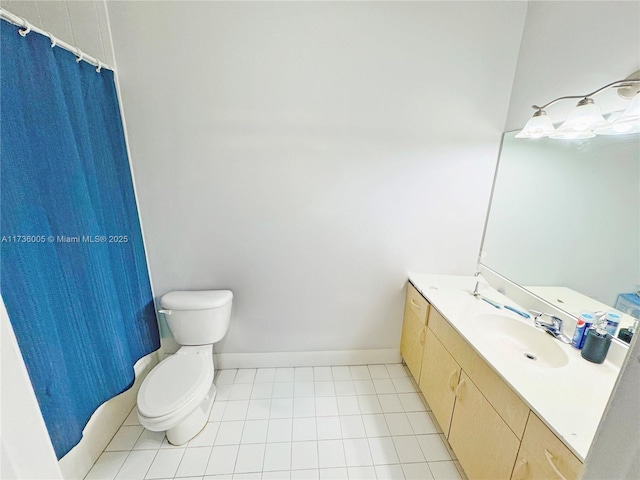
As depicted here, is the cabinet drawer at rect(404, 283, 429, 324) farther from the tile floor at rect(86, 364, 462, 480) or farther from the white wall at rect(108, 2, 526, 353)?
the tile floor at rect(86, 364, 462, 480)

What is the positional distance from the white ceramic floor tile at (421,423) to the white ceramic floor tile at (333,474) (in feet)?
1.66

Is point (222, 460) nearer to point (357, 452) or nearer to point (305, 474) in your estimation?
point (305, 474)

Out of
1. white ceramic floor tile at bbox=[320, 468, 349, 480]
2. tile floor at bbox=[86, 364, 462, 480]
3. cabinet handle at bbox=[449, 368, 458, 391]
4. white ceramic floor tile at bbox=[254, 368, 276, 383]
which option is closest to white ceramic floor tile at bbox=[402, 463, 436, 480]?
tile floor at bbox=[86, 364, 462, 480]

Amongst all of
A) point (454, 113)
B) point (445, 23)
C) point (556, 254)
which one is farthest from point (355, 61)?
point (556, 254)

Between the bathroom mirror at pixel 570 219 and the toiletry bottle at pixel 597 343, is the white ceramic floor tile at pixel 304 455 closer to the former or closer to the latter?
the toiletry bottle at pixel 597 343

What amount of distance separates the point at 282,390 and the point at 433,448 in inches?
39.4

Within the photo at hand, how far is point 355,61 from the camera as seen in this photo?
166cm

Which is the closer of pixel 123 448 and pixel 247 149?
pixel 123 448

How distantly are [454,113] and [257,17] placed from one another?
1.33 m

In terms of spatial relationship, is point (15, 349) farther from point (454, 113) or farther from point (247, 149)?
point (454, 113)

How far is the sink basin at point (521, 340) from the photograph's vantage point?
1256 mm

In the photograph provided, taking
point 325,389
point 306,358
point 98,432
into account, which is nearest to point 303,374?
point 306,358

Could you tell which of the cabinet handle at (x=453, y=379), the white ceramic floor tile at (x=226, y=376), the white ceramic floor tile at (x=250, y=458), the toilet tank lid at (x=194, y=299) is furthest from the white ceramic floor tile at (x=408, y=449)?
the toilet tank lid at (x=194, y=299)

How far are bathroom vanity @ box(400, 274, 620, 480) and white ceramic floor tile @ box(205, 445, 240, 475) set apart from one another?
117 centimetres
